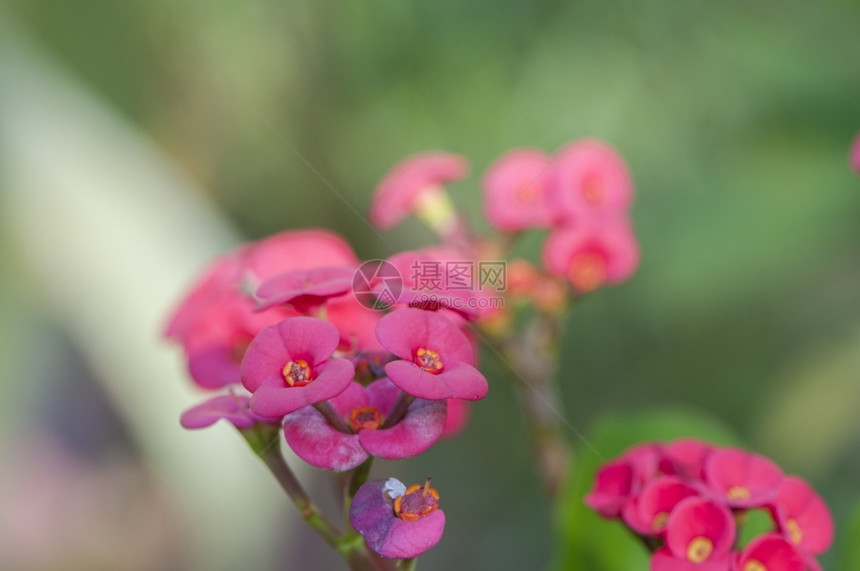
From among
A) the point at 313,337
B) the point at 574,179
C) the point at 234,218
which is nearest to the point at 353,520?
the point at 313,337

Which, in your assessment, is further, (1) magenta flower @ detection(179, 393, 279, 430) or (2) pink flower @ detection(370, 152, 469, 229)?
(2) pink flower @ detection(370, 152, 469, 229)

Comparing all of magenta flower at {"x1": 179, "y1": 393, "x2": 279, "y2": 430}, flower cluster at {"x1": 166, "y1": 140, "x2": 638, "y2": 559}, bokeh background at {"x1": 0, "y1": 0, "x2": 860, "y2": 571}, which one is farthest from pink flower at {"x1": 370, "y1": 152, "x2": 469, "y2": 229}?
bokeh background at {"x1": 0, "y1": 0, "x2": 860, "y2": 571}

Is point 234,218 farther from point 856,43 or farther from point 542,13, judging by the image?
point 856,43

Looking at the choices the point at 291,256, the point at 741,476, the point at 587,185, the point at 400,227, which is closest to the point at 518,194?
the point at 587,185

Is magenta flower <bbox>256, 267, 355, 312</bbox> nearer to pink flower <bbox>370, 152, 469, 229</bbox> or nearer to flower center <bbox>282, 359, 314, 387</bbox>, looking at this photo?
flower center <bbox>282, 359, 314, 387</bbox>

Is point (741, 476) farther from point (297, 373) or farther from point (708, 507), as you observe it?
point (297, 373)
